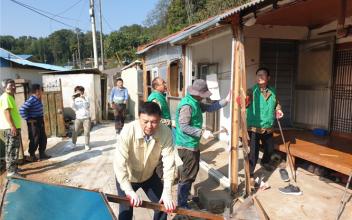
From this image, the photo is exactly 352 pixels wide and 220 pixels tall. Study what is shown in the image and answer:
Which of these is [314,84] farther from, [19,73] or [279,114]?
[19,73]

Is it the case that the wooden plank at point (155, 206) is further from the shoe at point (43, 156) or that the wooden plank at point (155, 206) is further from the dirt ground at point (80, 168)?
the shoe at point (43, 156)

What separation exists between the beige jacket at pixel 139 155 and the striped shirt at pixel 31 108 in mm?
4881

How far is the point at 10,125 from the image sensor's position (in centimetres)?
567

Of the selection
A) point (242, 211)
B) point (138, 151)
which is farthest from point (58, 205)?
point (242, 211)

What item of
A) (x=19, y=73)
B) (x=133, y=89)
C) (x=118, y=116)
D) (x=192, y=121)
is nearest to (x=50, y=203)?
(x=192, y=121)

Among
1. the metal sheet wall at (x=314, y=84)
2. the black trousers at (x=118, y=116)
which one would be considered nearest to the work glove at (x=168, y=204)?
the metal sheet wall at (x=314, y=84)

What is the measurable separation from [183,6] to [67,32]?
125ft

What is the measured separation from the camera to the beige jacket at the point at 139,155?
254 cm

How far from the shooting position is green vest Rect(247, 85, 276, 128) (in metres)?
4.40

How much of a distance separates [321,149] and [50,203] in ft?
14.1

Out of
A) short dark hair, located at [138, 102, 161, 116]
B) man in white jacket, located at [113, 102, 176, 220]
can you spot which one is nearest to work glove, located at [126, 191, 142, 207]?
man in white jacket, located at [113, 102, 176, 220]

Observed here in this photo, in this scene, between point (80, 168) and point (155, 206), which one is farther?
point (80, 168)

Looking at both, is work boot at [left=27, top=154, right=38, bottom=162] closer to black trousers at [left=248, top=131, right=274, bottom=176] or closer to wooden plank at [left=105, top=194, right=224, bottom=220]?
black trousers at [left=248, top=131, right=274, bottom=176]

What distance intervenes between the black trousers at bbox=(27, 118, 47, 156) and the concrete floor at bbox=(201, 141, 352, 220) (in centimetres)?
440
